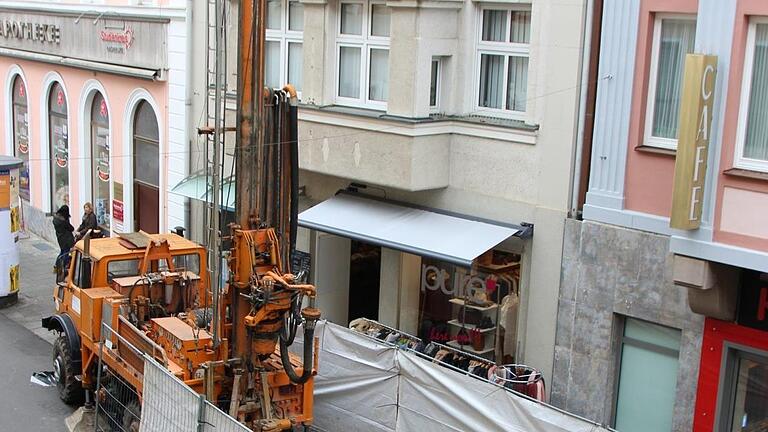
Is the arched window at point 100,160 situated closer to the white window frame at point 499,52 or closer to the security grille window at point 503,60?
the white window frame at point 499,52

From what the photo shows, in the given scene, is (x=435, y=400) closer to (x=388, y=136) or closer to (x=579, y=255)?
(x=579, y=255)

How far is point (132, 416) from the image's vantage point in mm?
11930

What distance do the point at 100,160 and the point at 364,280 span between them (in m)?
9.19

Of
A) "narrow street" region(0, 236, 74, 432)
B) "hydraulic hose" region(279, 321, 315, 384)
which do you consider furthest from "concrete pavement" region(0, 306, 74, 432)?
"hydraulic hose" region(279, 321, 315, 384)

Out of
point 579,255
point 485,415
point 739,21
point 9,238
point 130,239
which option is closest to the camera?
point 739,21

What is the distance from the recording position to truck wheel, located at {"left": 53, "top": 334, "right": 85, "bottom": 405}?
1365cm

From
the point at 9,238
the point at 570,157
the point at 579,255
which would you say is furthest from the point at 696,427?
the point at 9,238

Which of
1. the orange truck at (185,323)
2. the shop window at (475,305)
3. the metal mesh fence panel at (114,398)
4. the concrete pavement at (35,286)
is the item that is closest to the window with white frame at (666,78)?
the shop window at (475,305)

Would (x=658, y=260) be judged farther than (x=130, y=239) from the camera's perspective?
No

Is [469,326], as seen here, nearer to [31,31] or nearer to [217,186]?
[217,186]

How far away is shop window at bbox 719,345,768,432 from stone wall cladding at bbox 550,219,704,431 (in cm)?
38

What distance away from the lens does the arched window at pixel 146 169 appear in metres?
21.2

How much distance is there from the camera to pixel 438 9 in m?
14.1

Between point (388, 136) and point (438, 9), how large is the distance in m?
1.95
